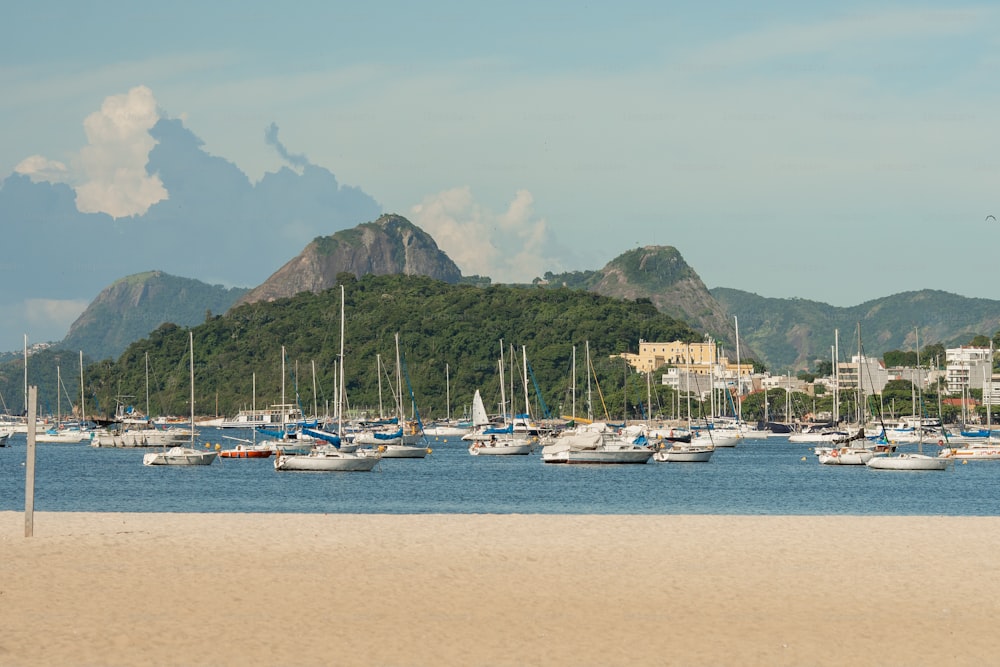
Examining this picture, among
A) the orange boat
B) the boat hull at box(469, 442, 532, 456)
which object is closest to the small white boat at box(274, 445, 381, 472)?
the orange boat

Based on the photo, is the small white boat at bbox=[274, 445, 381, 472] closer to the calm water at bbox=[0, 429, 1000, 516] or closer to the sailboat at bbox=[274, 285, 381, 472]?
the sailboat at bbox=[274, 285, 381, 472]

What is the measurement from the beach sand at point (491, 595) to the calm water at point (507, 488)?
66.4ft

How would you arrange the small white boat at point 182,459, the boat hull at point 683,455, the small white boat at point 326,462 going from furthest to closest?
1. the boat hull at point 683,455
2. the small white boat at point 182,459
3. the small white boat at point 326,462

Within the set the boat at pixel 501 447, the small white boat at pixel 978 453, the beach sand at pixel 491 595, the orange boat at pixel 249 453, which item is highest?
the beach sand at pixel 491 595

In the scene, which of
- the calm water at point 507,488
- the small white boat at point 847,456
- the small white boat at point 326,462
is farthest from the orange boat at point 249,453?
the small white boat at point 847,456

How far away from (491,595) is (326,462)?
5519cm

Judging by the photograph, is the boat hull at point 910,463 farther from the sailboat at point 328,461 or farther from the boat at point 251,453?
the boat at point 251,453

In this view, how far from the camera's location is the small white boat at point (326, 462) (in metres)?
78.6

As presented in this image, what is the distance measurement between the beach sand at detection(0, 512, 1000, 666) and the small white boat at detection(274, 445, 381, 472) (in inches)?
→ 1697

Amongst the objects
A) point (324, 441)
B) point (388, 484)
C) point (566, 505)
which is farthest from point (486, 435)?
point (566, 505)

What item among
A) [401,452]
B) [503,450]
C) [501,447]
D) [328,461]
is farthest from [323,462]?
[501,447]

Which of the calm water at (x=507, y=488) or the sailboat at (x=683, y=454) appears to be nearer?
the calm water at (x=507, y=488)

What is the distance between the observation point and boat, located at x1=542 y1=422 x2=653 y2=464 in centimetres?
9319

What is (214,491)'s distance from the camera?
66.8m
